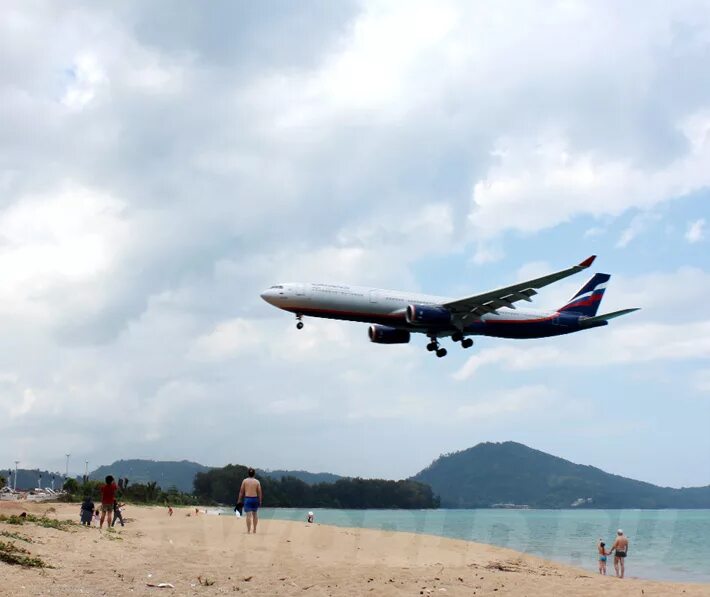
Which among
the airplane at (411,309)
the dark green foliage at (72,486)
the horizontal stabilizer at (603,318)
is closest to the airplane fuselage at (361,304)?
the airplane at (411,309)

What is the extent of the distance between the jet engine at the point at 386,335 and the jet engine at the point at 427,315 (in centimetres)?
406

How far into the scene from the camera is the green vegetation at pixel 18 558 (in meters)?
13.8

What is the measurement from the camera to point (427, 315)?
46.5m

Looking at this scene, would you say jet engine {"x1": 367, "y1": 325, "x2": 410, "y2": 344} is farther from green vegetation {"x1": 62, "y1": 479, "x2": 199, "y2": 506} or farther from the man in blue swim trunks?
green vegetation {"x1": 62, "y1": 479, "x2": 199, "y2": 506}

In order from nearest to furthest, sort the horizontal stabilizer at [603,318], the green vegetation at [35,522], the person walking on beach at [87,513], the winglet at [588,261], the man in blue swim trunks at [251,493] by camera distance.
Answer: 1. the man in blue swim trunks at [251,493]
2. the green vegetation at [35,522]
3. the person walking on beach at [87,513]
4. the winglet at [588,261]
5. the horizontal stabilizer at [603,318]

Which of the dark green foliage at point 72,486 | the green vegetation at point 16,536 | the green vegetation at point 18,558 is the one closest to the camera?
the green vegetation at point 18,558

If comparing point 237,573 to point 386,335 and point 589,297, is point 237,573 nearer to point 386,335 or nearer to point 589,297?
point 386,335

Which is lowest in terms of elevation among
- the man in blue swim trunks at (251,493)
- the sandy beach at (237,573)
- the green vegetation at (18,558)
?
the sandy beach at (237,573)

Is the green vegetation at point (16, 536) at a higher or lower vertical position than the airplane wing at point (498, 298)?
lower

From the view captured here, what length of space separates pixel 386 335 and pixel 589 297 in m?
18.6

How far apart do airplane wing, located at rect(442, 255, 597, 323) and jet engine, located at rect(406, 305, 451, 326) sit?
22.5 inches

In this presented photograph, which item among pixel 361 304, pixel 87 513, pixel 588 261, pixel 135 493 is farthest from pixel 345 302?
pixel 135 493

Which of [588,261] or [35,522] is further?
[588,261]

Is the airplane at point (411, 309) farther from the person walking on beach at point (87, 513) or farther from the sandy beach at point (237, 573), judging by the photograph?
→ the sandy beach at point (237, 573)
